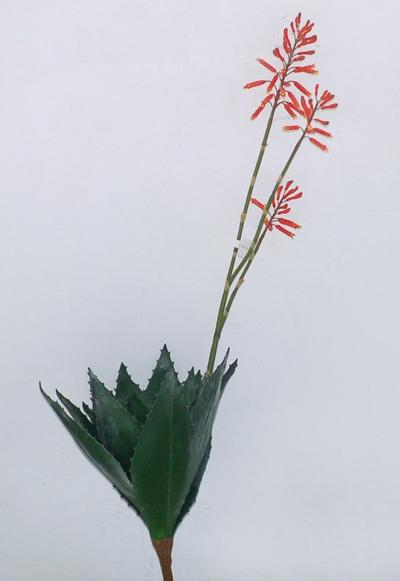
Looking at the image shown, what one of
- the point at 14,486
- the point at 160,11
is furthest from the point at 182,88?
the point at 14,486

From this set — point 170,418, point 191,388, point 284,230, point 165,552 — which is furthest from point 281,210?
point 165,552

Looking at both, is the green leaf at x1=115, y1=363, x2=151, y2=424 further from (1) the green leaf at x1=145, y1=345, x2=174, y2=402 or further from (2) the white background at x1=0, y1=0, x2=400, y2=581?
(2) the white background at x1=0, y1=0, x2=400, y2=581

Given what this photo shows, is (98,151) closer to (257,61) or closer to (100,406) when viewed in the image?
(257,61)

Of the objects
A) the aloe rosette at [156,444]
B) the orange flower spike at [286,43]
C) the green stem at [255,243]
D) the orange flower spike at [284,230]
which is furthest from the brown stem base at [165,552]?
the orange flower spike at [286,43]

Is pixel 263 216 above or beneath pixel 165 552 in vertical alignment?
above

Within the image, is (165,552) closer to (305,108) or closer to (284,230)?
(284,230)

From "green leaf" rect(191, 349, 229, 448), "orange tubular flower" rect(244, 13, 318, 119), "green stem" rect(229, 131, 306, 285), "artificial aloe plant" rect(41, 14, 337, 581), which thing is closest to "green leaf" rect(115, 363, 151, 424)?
"artificial aloe plant" rect(41, 14, 337, 581)

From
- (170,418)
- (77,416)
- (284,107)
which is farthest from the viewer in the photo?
(284,107)
